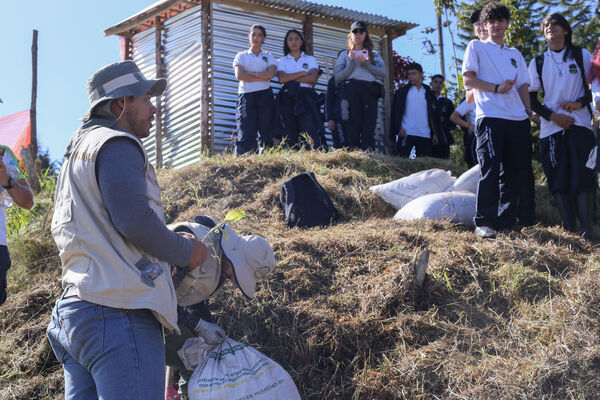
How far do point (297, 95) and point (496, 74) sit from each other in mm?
3047

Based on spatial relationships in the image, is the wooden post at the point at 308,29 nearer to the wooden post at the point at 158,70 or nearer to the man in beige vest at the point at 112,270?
the wooden post at the point at 158,70

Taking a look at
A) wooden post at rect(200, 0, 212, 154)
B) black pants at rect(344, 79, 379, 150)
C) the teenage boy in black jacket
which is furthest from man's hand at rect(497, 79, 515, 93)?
wooden post at rect(200, 0, 212, 154)

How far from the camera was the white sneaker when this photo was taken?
4.62m

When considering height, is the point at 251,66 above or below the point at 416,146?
above

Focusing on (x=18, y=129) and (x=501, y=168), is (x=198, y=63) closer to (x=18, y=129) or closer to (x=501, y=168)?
(x=18, y=129)

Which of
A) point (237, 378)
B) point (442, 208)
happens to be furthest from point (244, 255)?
point (442, 208)

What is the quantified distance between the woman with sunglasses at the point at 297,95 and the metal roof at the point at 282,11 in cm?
186

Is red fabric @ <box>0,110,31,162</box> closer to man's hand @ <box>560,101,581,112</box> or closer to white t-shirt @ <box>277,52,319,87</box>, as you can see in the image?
white t-shirt @ <box>277,52,319,87</box>

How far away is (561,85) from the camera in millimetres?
Result: 5312

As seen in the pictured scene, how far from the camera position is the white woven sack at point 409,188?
561 cm

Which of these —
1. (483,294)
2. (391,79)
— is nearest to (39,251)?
(483,294)

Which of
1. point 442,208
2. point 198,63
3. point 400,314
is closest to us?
point 400,314

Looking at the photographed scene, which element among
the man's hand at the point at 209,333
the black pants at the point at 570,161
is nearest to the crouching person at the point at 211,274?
the man's hand at the point at 209,333

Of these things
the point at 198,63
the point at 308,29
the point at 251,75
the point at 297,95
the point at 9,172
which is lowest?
the point at 9,172
